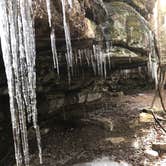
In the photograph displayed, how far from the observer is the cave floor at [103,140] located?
693 centimetres

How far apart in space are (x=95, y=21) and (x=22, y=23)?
3038 mm

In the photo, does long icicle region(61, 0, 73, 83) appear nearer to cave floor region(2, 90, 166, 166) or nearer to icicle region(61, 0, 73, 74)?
icicle region(61, 0, 73, 74)

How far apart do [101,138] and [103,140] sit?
0.54 feet

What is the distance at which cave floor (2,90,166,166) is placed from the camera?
22.7ft

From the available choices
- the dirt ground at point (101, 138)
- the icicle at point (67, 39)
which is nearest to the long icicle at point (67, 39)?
the icicle at point (67, 39)

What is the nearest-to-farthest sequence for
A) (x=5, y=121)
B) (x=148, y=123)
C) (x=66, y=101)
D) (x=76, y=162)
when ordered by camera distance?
(x=76, y=162)
(x=5, y=121)
(x=148, y=123)
(x=66, y=101)

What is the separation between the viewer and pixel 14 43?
15.9 feet

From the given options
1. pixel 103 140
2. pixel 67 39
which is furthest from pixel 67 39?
pixel 103 140

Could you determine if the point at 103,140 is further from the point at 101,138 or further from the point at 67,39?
the point at 67,39

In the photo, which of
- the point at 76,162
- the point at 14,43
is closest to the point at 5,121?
the point at 76,162

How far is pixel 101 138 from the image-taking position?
27.4 ft

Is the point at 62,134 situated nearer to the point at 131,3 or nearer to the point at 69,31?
the point at 69,31

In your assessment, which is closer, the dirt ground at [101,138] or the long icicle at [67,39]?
the long icicle at [67,39]

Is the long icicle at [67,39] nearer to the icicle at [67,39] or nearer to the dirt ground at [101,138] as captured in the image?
the icicle at [67,39]
